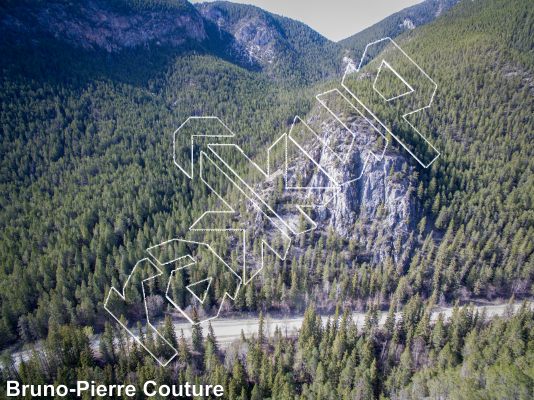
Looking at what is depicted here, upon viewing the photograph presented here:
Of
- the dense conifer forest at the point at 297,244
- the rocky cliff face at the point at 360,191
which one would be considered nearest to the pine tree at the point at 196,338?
the dense conifer forest at the point at 297,244

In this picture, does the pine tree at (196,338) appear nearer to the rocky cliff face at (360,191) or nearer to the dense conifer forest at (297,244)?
the dense conifer forest at (297,244)

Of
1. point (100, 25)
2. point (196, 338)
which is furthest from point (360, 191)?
point (100, 25)

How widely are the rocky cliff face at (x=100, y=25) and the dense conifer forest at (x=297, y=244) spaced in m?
10.1

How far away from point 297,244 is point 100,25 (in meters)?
189

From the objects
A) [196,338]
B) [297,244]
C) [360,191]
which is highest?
[360,191]

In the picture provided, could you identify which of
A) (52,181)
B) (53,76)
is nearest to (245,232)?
(52,181)

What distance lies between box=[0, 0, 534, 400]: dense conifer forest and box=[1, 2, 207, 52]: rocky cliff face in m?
10.1

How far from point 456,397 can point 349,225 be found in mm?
35457

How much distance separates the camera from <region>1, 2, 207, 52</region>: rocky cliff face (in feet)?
448

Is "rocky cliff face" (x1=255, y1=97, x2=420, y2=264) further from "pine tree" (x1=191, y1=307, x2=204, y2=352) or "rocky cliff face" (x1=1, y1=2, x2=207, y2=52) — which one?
"rocky cliff face" (x1=1, y1=2, x2=207, y2=52)

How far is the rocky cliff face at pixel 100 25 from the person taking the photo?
5379 inches

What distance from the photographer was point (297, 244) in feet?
197

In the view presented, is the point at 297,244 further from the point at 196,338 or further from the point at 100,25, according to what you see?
the point at 100,25

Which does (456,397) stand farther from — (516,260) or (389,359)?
(516,260)
